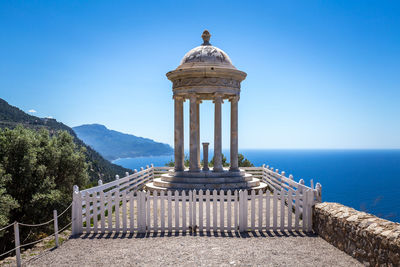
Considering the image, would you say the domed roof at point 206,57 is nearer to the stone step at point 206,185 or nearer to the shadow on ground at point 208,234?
the stone step at point 206,185

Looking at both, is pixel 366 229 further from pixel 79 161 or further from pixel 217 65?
pixel 79 161

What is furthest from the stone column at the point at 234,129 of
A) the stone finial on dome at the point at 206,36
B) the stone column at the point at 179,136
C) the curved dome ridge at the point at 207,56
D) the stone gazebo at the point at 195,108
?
the stone finial on dome at the point at 206,36

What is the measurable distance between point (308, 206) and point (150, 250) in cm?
500

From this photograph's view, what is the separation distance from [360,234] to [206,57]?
12767 mm

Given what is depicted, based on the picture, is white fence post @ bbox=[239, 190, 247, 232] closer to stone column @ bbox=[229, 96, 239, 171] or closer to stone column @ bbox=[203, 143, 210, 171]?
stone column @ bbox=[229, 96, 239, 171]

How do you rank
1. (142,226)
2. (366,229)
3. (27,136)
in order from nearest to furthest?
(366,229) → (142,226) → (27,136)

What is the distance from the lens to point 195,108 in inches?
696

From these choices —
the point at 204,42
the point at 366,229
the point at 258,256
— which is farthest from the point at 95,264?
the point at 204,42

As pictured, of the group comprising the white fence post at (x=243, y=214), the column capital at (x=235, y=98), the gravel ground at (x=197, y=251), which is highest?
the column capital at (x=235, y=98)

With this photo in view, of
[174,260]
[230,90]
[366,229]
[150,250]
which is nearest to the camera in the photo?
[366,229]

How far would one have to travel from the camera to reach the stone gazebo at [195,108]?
16.5 metres

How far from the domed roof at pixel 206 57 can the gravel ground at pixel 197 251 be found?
34.5ft

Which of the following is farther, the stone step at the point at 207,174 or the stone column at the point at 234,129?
the stone column at the point at 234,129

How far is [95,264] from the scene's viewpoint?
7.23 meters
